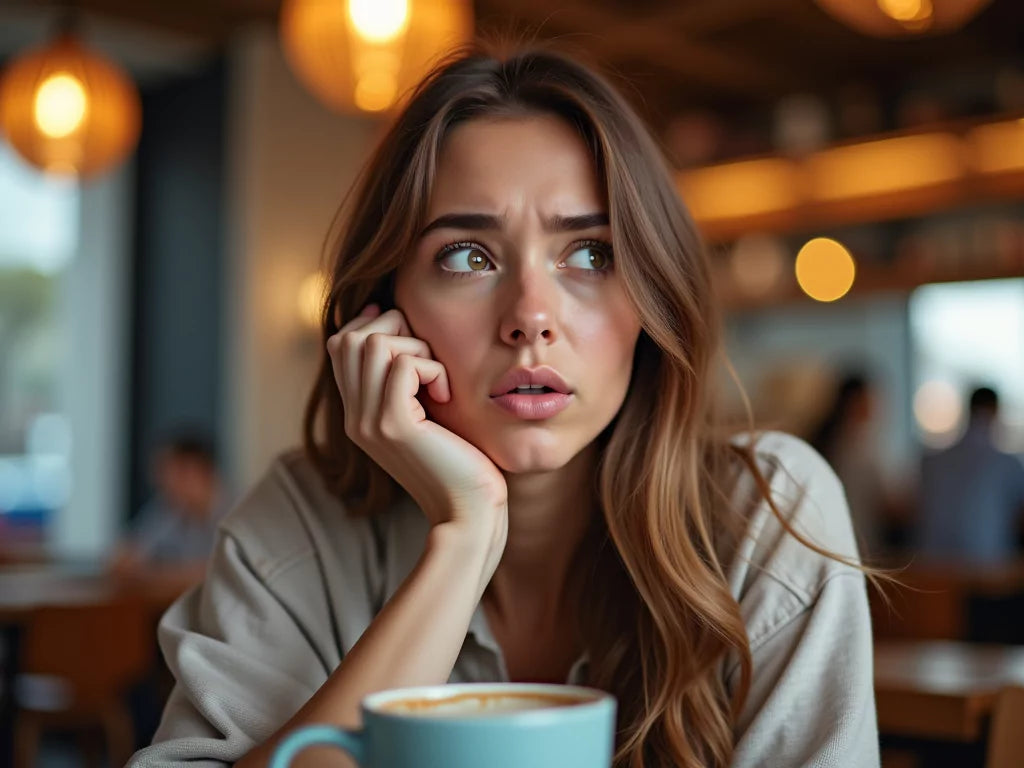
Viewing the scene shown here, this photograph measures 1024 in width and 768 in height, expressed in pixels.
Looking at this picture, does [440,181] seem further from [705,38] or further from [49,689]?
[705,38]

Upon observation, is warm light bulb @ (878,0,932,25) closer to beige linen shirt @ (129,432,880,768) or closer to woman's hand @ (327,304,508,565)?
beige linen shirt @ (129,432,880,768)

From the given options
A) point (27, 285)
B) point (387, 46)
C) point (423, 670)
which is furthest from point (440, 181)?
point (27, 285)

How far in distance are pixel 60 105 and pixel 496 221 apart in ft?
12.2

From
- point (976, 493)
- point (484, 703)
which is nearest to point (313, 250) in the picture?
point (976, 493)

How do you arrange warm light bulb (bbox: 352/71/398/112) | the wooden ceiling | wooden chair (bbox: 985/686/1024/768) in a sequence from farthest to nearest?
1. the wooden ceiling
2. warm light bulb (bbox: 352/71/398/112)
3. wooden chair (bbox: 985/686/1024/768)

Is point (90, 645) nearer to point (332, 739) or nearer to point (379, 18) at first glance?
point (379, 18)

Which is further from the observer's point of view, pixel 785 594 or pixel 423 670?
pixel 785 594

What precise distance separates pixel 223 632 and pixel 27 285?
7557mm

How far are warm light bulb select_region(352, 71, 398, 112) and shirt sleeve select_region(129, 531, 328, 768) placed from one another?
2.59 m

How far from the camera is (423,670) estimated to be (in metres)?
0.97

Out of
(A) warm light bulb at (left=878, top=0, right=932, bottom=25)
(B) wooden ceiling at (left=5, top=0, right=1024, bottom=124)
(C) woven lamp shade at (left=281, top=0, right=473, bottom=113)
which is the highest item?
(B) wooden ceiling at (left=5, top=0, right=1024, bottom=124)

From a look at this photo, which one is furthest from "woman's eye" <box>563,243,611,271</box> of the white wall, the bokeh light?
the bokeh light

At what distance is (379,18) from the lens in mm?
3457

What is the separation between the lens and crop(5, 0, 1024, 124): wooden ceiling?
5.98 m
